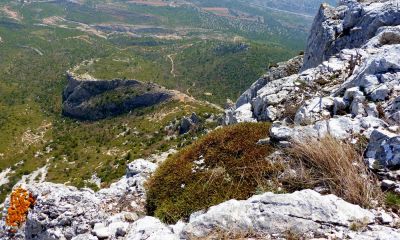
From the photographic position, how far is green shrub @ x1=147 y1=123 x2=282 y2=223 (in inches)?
394

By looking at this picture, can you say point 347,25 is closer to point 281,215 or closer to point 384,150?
point 384,150

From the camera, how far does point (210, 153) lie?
11.6 metres

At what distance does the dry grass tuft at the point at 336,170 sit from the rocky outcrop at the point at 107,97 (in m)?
101

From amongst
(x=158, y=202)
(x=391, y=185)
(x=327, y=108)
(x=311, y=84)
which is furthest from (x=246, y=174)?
(x=311, y=84)

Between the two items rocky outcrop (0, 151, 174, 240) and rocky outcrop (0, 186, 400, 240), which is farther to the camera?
rocky outcrop (0, 151, 174, 240)

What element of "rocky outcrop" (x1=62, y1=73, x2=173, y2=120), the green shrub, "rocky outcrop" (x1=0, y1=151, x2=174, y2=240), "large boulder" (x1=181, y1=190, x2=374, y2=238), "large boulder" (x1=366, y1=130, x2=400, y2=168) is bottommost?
"rocky outcrop" (x1=62, y1=73, x2=173, y2=120)

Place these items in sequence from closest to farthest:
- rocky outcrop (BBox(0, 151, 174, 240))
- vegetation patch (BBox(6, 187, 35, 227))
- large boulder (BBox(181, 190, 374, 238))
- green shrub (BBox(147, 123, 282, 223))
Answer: large boulder (BBox(181, 190, 374, 238)) < green shrub (BBox(147, 123, 282, 223)) < rocky outcrop (BBox(0, 151, 174, 240)) < vegetation patch (BBox(6, 187, 35, 227))

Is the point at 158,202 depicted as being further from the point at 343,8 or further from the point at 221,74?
the point at 221,74

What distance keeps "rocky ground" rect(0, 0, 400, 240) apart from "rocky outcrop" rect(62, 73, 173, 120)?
9212 cm

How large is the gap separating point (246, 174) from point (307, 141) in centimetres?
190

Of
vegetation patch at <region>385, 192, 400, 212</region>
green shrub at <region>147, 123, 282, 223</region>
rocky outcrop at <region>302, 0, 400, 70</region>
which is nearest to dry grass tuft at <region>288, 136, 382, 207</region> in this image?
vegetation patch at <region>385, 192, 400, 212</region>

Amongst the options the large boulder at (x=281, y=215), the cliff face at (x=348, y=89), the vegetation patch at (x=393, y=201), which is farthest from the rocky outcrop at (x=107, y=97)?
the vegetation patch at (x=393, y=201)

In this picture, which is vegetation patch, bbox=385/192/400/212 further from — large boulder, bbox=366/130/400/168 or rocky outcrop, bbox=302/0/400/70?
rocky outcrop, bbox=302/0/400/70

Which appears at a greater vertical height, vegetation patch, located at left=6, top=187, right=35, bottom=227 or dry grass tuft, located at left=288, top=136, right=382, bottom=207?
dry grass tuft, located at left=288, top=136, right=382, bottom=207
